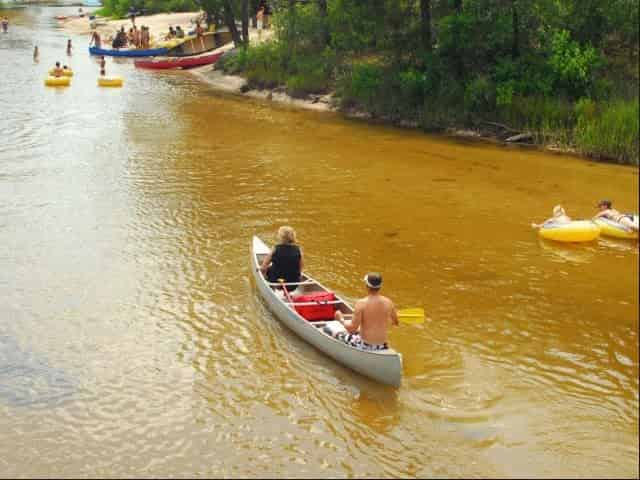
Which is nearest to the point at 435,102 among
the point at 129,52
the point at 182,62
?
the point at 182,62

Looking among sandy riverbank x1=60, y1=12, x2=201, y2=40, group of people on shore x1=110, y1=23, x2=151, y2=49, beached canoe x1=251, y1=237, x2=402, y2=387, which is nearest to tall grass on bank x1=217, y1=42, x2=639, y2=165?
beached canoe x1=251, y1=237, x2=402, y2=387

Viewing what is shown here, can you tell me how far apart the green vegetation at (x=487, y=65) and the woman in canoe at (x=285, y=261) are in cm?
932

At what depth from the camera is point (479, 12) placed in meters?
26.4

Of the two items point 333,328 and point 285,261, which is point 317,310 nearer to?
point 333,328

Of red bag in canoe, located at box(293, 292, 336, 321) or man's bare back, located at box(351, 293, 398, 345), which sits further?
red bag in canoe, located at box(293, 292, 336, 321)

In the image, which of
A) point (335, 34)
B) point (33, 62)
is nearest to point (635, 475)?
point (335, 34)

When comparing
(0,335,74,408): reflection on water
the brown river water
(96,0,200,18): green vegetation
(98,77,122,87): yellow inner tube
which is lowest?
(0,335,74,408): reflection on water

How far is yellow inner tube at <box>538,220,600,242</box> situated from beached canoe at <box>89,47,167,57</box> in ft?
126

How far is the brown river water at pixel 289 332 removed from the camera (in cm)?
861

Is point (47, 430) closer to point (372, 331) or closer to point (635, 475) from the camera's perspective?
point (372, 331)

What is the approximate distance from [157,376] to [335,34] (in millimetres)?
22954

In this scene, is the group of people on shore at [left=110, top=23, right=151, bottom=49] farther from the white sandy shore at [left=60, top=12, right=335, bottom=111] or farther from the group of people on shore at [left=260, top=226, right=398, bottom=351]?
the group of people on shore at [left=260, top=226, right=398, bottom=351]

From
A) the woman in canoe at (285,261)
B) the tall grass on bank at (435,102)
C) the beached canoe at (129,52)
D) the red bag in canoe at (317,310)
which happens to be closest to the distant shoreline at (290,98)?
the tall grass on bank at (435,102)

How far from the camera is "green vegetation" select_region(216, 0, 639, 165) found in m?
21.9
